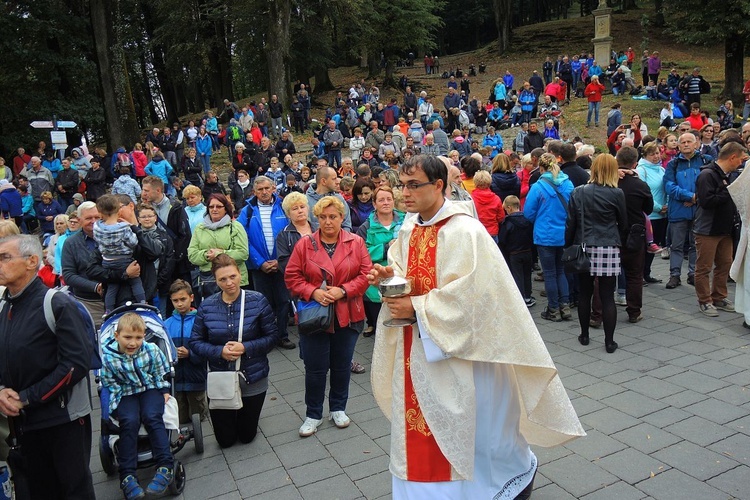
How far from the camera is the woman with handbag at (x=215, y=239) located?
272 inches

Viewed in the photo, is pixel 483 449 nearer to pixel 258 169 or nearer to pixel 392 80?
pixel 258 169

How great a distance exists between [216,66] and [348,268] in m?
32.4

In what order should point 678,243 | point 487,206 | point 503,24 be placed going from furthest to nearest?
point 503,24
point 678,243
point 487,206

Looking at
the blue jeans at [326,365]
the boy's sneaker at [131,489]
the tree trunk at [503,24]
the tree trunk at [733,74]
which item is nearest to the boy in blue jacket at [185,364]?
the blue jeans at [326,365]

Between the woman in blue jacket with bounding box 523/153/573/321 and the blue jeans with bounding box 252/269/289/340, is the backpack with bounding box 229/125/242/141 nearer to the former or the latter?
the blue jeans with bounding box 252/269/289/340

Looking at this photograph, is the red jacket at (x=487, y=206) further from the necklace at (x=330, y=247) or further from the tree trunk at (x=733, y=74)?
the tree trunk at (x=733, y=74)

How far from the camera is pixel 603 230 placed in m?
6.44

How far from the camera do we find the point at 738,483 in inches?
153

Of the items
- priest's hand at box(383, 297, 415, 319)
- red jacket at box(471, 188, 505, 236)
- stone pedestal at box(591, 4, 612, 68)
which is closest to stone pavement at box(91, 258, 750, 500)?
priest's hand at box(383, 297, 415, 319)

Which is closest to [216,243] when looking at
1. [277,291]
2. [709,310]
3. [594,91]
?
[277,291]

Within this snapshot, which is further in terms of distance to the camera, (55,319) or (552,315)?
(552,315)

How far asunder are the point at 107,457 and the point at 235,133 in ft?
58.6

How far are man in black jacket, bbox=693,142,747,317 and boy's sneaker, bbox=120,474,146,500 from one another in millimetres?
6403

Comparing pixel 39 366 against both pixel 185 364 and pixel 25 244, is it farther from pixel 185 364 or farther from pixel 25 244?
pixel 185 364
